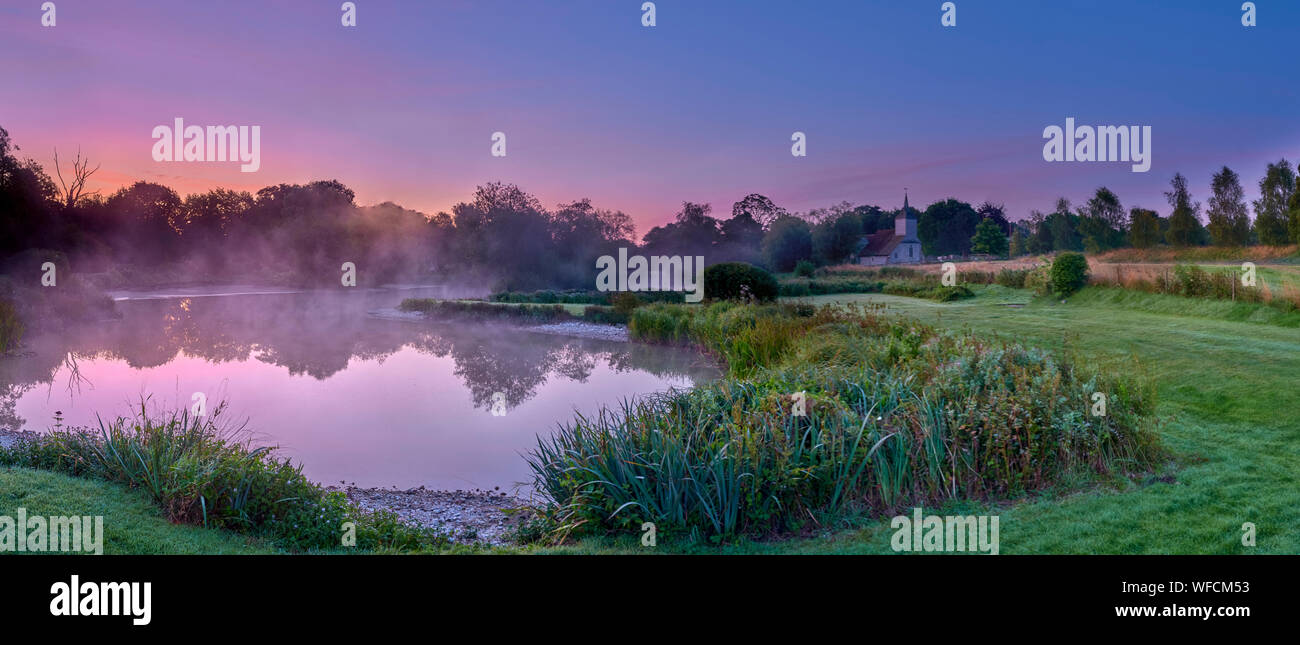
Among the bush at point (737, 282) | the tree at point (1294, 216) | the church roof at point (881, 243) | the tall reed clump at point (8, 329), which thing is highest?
the church roof at point (881, 243)

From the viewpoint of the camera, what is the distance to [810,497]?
4.68m

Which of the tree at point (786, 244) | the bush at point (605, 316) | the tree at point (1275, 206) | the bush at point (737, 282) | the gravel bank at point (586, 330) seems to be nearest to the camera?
the gravel bank at point (586, 330)

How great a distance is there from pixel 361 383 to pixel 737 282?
1077 centimetres

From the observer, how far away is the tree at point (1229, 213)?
3025cm

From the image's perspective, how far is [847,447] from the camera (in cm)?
505

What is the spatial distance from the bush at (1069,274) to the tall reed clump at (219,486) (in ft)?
61.0

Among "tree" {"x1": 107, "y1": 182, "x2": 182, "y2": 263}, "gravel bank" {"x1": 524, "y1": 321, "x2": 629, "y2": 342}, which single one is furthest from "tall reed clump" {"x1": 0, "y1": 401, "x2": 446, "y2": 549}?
"tree" {"x1": 107, "y1": 182, "x2": 182, "y2": 263}

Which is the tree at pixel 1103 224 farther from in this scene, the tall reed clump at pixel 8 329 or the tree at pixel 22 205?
the tree at pixel 22 205

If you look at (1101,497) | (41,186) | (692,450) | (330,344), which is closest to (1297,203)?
(1101,497)

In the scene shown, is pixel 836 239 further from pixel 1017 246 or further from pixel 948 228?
pixel 948 228

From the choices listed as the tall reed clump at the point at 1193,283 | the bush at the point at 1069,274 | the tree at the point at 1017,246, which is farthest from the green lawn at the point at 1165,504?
the tree at the point at 1017,246

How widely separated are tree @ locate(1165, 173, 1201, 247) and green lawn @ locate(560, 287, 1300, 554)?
23805 mm

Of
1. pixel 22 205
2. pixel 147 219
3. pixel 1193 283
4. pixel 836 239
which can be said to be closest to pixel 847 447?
pixel 1193 283

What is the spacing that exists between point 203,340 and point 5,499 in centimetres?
1529
